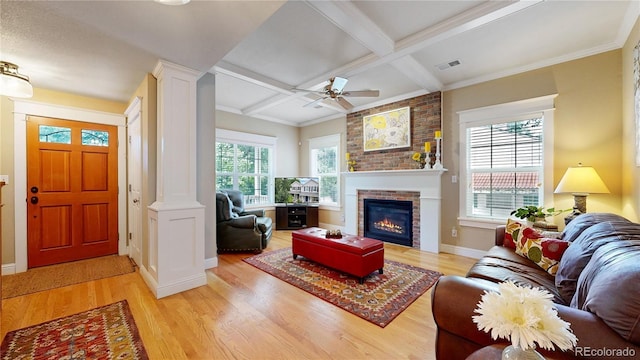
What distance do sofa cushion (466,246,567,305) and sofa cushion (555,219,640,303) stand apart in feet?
0.30

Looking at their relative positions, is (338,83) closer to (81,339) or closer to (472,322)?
(472,322)

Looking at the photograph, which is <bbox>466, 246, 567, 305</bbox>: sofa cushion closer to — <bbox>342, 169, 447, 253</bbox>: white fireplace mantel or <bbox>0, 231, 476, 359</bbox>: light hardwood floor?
<bbox>0, 231, 476, 359</bbox>: light hardwood floor

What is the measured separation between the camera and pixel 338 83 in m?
3.06

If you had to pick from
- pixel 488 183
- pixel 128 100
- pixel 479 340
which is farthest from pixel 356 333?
pixel 128 100

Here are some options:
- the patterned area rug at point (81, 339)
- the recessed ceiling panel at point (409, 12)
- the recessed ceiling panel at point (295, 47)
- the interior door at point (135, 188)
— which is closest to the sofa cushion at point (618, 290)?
the recessed ceiling panel at point (409, 12)

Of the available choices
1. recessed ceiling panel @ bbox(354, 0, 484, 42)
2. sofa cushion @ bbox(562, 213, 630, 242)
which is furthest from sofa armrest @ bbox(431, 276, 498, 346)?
recessed ceiling panel @ bbox(354, 0, 484, 42)

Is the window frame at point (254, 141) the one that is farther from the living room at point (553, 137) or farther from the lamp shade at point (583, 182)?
the lamp shade at point (583, 182)

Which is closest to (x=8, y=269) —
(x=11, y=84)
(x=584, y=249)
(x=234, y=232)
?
(x=11, y=84)

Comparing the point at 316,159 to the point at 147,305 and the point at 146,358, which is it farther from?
the point at 146,358

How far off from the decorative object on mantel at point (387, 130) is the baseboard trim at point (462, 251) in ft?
5.96

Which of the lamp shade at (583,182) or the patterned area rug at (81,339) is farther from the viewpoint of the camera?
the lamp shade at (583,182)

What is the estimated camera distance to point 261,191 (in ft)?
19.2

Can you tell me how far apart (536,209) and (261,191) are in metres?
4.89

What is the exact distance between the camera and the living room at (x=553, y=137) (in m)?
2.39
